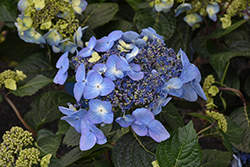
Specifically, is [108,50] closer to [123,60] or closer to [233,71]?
[123,60]

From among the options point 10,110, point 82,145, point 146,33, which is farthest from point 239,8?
point 10,110

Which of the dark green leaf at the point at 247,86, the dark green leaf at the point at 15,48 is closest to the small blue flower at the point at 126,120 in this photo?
the dark green leaf at the point at 247,86

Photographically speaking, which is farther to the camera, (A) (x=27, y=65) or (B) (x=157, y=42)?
(A) (x=27, y=65)

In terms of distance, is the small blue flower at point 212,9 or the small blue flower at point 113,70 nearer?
the small blue flower at point 113,70

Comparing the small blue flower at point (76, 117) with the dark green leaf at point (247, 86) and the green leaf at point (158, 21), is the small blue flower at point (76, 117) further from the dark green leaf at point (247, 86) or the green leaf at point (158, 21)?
the dark green leaf at point (247, 86)

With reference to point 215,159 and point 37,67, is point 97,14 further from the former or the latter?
point 215,159

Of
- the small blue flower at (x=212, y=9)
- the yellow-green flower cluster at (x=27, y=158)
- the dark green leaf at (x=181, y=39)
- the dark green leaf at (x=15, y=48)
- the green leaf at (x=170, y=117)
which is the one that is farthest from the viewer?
the dark green leaf at (x=15, y=48)

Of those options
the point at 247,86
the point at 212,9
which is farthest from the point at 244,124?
the point at 212,9
